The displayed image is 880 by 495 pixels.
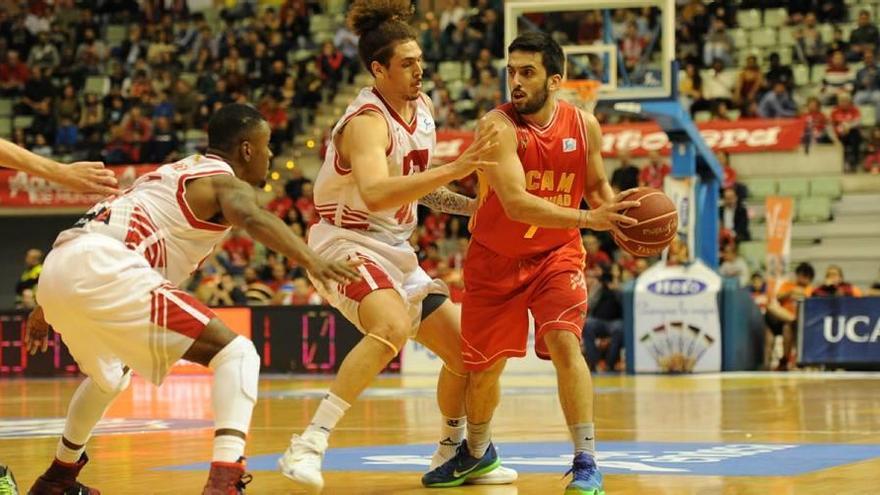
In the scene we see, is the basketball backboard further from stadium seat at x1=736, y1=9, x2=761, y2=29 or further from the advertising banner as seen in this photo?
stadium seat at x1=736, y1=9, x2=761, y2=29

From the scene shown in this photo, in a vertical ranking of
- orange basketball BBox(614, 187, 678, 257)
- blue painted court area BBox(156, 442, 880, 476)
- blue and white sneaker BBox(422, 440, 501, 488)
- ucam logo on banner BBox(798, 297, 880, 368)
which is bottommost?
ucam logo on banner BBox(798, 297, 880, 368)

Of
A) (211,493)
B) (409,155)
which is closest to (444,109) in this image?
(409,155)

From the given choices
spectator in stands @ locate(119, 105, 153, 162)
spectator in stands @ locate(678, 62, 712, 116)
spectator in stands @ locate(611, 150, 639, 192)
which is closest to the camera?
spectator in stands @ locate(611, 150, 639, 192)

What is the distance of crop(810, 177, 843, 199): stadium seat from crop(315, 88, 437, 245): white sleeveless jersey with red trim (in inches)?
659

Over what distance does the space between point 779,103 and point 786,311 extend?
520 centimetres

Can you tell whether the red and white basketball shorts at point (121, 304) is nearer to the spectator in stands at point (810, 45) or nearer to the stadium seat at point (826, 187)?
the stadium seat at point (826, 187)

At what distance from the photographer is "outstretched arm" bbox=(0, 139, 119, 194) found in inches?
235

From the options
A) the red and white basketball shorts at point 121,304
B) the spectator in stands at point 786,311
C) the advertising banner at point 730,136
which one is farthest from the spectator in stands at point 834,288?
the red and white basketball shorts at point 121,304

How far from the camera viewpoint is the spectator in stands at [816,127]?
22797 millimetres

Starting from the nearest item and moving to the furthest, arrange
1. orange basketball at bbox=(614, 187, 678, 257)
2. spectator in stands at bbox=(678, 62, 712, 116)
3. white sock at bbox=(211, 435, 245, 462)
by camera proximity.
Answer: white sock at bbox=(211, 435, 245, 462) < orange basketball at bbox=(614, 187, 678, 257) < spectator in stands at bbox=(678, 62, 712, 116)

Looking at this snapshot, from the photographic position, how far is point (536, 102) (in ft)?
23.5

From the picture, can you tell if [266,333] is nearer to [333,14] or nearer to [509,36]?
[509,36]

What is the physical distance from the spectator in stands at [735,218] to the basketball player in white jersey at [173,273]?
649 inches

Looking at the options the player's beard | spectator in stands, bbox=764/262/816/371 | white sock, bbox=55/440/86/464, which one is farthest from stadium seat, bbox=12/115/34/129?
white sock, bbox=55/440/86/464
